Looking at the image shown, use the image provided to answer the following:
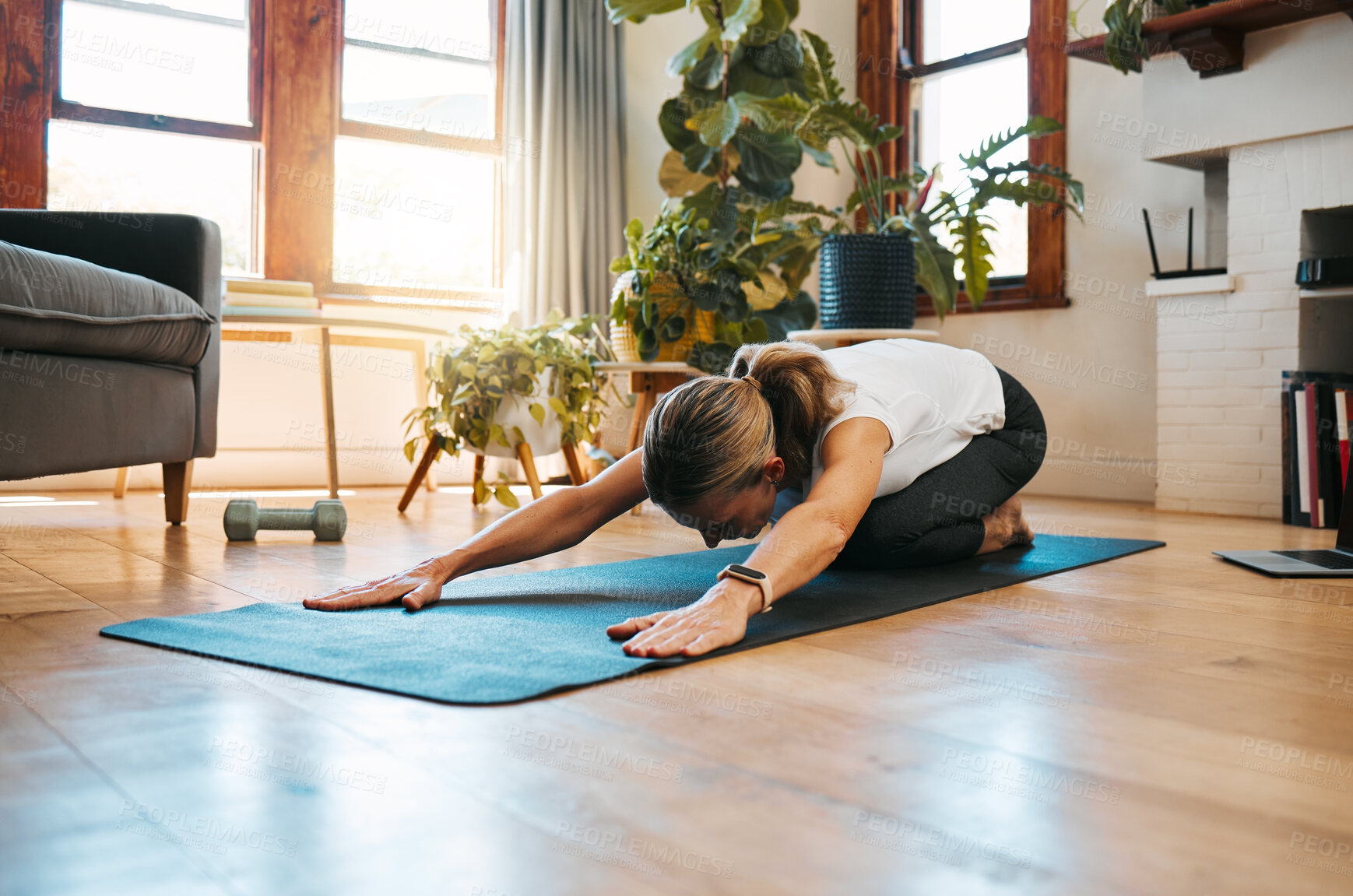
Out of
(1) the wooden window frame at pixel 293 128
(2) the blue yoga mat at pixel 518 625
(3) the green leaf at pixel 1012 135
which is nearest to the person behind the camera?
(2) the blue yoga mat at pixel 518 625

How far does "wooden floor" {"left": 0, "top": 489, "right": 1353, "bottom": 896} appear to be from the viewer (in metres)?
0.65

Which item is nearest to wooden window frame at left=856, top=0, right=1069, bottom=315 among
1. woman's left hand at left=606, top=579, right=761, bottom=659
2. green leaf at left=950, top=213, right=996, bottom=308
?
green leaf at left=950, top=213, right=996, bottom=308

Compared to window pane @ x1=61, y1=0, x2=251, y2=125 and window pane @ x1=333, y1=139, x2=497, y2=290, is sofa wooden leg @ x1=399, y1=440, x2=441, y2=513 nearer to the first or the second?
window pane @ x1=333, y1=139, x2=497, y2=290

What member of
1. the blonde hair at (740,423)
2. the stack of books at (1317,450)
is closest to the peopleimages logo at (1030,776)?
the blonde hair at (740,423)

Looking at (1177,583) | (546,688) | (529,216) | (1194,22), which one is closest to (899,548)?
(1177,583)

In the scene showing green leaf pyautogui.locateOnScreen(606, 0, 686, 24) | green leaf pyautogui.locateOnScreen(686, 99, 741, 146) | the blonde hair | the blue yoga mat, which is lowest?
the blue yoga mat

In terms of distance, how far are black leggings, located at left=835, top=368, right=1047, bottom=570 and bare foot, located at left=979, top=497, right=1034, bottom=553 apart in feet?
0.09

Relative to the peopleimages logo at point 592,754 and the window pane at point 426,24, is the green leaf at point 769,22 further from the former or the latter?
the peopleimages logo at point 592,754

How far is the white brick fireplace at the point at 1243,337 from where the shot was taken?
305 cm

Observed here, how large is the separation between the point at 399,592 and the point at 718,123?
7.46 feet

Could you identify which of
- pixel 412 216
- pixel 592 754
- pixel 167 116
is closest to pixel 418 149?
pixel 412 216

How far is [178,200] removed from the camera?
12.6 feet

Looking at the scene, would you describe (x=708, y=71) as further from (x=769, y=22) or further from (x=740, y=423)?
(x=740, y=423)

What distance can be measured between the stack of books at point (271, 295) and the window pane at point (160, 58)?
0.80 meters
